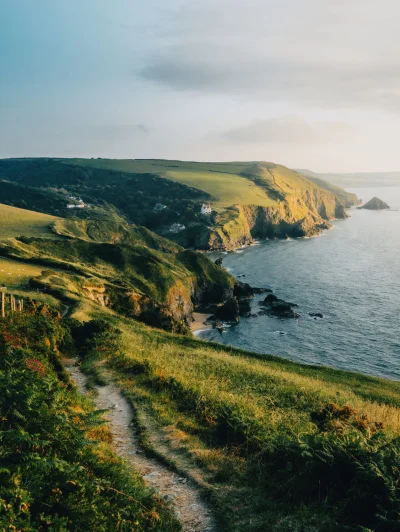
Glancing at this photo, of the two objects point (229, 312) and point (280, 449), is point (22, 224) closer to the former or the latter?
point (229, 312)

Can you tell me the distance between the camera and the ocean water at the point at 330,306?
69750mm

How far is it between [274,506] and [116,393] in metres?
12.5

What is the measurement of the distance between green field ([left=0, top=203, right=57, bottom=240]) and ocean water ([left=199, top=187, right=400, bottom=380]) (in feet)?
190

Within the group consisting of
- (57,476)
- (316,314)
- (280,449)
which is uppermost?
(57,476)

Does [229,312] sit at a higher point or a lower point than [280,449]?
lower

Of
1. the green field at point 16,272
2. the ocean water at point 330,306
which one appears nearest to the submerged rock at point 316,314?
the ocean water at point 330,306

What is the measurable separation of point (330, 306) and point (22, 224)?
283ft

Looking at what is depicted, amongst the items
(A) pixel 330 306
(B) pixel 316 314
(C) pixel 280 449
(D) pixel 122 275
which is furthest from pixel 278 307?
(C) pixel 280 449

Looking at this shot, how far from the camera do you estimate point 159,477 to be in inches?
547

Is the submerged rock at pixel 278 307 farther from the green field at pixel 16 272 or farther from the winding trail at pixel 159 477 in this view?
the winding trail at pixel 159 477

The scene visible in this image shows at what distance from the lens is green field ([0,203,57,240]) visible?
359 feet

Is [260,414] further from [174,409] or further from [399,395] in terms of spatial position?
[399,395]

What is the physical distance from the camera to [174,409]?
19875 mm

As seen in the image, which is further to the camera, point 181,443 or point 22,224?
point 22,224
